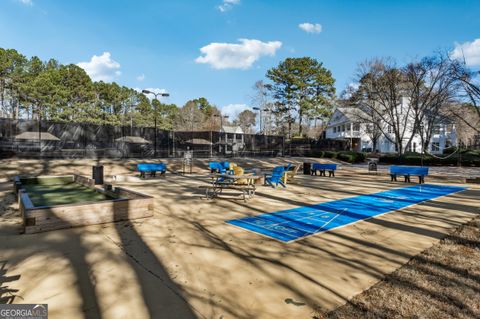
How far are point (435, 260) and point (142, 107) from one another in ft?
268

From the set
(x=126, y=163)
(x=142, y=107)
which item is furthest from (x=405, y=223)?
(x=142, y=107)

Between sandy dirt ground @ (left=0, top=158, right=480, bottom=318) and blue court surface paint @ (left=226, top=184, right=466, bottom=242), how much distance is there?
0.33 metres

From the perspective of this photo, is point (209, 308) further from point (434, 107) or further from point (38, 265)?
point (434, 107)

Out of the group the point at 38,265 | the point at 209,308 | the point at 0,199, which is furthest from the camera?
the point at 0,199

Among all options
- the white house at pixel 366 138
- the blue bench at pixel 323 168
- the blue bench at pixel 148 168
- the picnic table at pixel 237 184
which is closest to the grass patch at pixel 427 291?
the picnic table at pixel 237 184

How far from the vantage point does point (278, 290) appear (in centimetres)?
349

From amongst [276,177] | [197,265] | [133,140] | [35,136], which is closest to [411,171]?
[276,177]

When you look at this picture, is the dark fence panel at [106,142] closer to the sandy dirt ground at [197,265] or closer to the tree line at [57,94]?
the tree line at [57,94]

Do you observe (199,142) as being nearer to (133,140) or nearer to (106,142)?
(133,140)

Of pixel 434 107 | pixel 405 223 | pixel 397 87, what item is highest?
pixel 397 87

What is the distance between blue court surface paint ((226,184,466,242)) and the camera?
607 centimetres

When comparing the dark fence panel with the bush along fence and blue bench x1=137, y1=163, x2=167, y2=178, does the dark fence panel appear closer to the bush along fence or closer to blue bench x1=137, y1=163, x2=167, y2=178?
blue bench x1=137, y1=163, x2=167, y2=178

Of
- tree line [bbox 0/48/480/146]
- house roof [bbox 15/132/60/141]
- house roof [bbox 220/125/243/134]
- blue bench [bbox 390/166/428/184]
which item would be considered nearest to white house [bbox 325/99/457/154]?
tree line [bbox 0/48/480/146]

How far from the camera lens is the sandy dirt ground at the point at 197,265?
3143 millimetres
